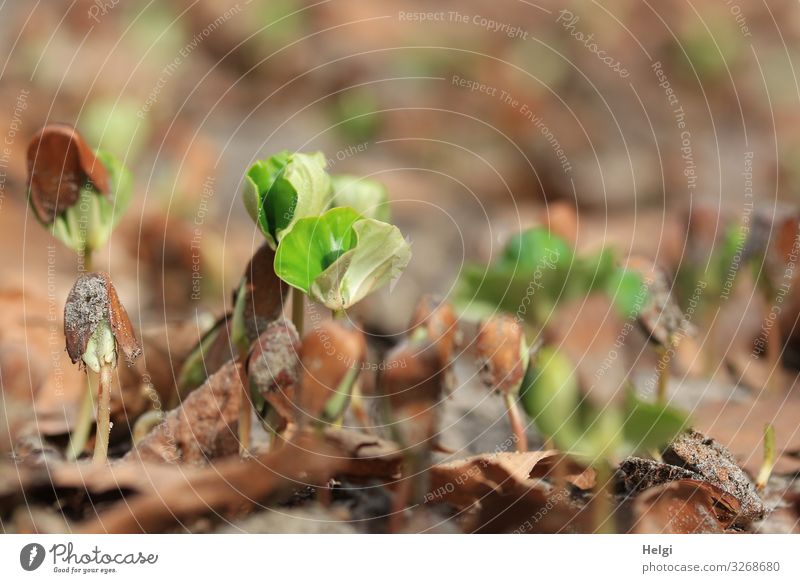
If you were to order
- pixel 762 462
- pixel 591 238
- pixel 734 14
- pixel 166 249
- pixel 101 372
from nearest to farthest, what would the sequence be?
1. pixel 101 372
2. pixel 762 462
3. pixel 166 249
4. pixel 591 238
5. pixel 734 14

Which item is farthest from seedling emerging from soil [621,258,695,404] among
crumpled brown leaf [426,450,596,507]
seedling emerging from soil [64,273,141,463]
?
seedling emerging from soil [64,273,141,463]

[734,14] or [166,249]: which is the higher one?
[734,14]

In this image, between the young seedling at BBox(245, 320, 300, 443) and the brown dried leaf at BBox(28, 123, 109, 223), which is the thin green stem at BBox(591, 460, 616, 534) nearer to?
the young seedling at BBox(245, 320, 300, 443)

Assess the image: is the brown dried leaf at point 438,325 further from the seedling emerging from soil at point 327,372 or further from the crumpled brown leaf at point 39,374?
the crumpled brown leaf at point 39,374

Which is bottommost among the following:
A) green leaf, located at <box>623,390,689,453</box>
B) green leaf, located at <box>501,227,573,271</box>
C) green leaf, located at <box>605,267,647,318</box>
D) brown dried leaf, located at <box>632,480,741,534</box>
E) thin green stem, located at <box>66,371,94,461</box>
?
brown dried leaf, located at <box>632,480,741,534</box>

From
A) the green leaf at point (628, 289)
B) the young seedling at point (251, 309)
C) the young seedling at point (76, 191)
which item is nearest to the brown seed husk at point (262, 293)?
the young seedling at point (251, 309)

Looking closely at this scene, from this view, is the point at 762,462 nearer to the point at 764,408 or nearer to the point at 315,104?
the point at 764,408

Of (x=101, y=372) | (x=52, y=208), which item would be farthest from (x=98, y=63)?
(x=101, y=372)

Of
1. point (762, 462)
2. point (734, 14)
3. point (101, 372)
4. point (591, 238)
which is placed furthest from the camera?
point (734, 14)
